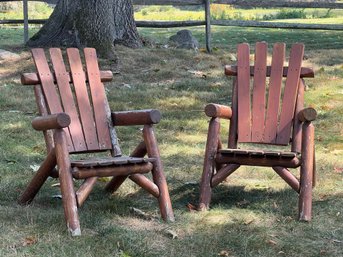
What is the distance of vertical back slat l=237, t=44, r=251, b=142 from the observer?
5746mm

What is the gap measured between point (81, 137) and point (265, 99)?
1.51 meters

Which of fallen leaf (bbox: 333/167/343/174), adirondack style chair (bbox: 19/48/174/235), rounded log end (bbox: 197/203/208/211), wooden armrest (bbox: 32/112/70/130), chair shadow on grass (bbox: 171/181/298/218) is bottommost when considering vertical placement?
fallen leaf (bbox: 333/167/343/174)

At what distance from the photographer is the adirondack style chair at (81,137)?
14.9ft

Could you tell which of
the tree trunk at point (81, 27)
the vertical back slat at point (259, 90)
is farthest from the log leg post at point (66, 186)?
the tree trunk at point (81, 27)

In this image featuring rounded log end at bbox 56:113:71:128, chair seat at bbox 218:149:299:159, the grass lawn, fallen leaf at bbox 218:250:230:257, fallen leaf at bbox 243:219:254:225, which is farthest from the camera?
chair seat at bbox 218:149:299:159

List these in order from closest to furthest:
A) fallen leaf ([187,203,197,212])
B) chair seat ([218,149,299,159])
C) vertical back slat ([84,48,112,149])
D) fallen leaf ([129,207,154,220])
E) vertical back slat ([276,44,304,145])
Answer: fallen leaf ([129,207,154,220]), chair seat ([218,149,299,159]), fallen leaf ([187,203,197,212]), vertical back slat ([84,48,112,149]), vertical back slat ([276,44,304,145])

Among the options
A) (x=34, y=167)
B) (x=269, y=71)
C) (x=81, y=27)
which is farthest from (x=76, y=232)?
(x=81, y=27)

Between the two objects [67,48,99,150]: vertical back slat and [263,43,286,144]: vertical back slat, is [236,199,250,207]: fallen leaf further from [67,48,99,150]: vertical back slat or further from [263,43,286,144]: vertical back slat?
[67,48,99,150]: vertical back slat

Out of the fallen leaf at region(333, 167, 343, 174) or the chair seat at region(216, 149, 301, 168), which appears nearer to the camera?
the chair seat at region(216, 149, 301, 168)

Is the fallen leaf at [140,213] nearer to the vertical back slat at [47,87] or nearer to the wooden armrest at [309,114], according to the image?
the vertical back slat at [47,87]

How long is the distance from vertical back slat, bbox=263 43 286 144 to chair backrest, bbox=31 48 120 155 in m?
1.22

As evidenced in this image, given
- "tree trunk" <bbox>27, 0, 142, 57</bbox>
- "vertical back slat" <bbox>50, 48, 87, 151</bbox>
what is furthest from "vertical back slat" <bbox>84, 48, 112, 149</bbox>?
"tree trunk" <bbox>27, 0, 142, 57</bbox>

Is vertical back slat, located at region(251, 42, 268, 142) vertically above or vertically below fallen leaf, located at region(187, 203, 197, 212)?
above

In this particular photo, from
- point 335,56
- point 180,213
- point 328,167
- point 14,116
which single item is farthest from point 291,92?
point 335,56
